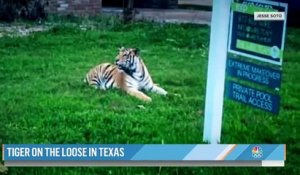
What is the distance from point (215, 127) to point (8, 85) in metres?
1.20

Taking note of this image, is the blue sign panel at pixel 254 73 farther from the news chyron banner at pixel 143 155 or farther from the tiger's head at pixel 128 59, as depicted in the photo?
the tiger's head at pixel 128 59

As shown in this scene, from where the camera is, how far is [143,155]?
5488 millimetres

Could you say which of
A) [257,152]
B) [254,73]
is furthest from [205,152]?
[254,73]

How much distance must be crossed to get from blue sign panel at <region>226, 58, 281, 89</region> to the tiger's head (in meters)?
0.53

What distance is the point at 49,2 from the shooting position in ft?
18.6

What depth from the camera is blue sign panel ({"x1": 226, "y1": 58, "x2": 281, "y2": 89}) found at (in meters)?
5.54

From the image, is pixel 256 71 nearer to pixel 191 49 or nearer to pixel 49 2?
pixel 191 49

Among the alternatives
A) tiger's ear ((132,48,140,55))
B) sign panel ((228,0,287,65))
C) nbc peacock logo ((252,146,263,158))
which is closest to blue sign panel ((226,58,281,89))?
sign panel ((228,0,287,65))

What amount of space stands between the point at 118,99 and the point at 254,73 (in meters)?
0.79

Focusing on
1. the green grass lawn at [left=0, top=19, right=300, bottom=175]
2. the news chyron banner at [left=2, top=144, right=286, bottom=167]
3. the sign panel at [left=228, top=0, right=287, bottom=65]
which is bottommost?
the news chyron banner at [left=2, top=144, right=286, bottom=167]

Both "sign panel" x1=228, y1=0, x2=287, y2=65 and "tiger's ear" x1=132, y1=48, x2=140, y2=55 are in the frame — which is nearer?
"sign panel" x1=228, y1=0, x2=287, y2=65

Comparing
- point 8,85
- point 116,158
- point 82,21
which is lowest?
point 116,158

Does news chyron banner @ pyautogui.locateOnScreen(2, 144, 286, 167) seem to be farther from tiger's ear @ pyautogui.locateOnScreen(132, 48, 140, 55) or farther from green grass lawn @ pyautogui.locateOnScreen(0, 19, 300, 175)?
tiger's ear @ pyautogui.locateOnScreen(132, 48, 140, 55)

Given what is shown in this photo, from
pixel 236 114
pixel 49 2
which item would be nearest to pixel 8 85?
pixel 49 2
